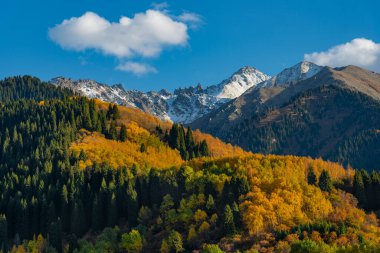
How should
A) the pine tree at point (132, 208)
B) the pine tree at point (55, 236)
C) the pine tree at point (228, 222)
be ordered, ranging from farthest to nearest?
1. the pine tree at point (132, 208)
2. the pine tree at point (55, 236)
3. the pine tree at point (228, 222)

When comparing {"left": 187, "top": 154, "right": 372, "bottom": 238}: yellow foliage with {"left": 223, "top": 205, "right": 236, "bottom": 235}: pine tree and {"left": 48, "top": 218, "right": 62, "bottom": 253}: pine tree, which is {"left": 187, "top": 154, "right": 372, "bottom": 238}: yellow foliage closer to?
{"left": 223, "top": 205, "right": 236, "bottom": 235}: pine tree

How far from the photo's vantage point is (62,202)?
188 metres

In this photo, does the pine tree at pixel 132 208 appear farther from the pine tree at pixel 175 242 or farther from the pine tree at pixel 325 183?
the pine tree at pixel 325 183

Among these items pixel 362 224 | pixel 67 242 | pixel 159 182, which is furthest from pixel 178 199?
pixel 362 224

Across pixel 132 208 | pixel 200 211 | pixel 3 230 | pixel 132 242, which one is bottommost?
pixel 132 242

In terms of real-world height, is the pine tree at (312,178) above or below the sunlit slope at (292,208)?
above

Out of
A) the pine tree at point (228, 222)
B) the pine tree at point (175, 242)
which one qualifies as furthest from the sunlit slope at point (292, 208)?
the pine tree at point (175, 242)

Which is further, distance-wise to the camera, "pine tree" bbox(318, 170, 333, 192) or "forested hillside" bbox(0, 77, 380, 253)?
"pine tree" bbox(318, 170, 333, 192)

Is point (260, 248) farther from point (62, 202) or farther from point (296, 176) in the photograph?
point (62, 202)

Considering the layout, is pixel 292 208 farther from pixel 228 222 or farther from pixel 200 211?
pixel 200 211

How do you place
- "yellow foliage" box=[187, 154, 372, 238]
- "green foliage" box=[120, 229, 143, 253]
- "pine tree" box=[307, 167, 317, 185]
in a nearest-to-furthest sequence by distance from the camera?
"green foliage" box=[120, 229, 143, 253], "yellow foliage" box=[187, 154, 372, 238], "pine tree" box=[307, 167, 317, 185]

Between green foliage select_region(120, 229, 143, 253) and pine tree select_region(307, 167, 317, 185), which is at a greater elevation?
pine tree select_region(307, 167, 317, 185)

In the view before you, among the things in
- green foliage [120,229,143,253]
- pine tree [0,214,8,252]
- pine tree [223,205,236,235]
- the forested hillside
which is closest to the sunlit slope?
the forested hillside

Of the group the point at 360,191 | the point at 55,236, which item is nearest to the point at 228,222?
the point at 360,191
